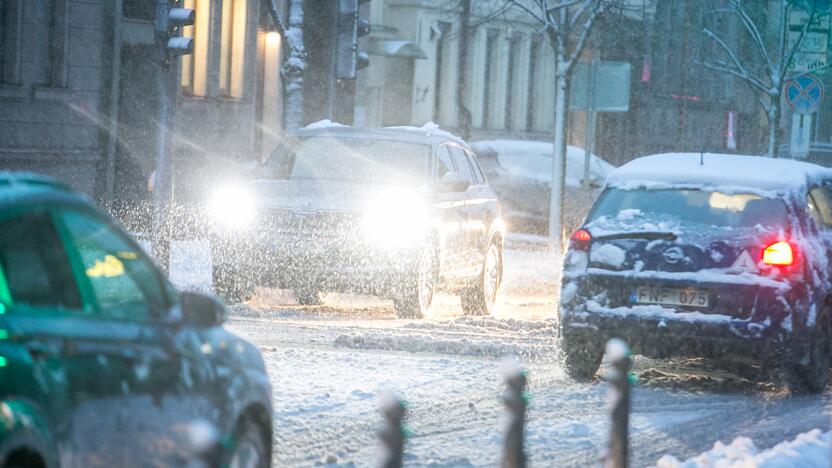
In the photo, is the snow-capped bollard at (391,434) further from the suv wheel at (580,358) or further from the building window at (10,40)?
the building window at (10,40)

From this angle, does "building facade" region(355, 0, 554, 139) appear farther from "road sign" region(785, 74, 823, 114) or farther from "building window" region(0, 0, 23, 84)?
"building window" region(0, 0, 23, 84)

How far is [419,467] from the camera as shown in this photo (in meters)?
8.01

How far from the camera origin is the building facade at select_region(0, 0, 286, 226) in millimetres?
23312

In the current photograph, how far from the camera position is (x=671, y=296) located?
11.0 meters

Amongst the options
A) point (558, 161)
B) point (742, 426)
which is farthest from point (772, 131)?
point (742, 426)

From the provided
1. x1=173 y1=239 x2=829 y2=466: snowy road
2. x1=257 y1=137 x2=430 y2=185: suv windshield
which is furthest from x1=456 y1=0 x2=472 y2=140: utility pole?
x1=173 y1=239 x2=829 y2=466: snowy road

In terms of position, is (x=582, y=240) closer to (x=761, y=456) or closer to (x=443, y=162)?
(x=761, y=456)

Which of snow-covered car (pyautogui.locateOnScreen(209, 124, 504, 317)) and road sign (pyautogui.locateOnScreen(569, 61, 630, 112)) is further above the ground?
road sign (pyautogui.locateOnScreen(569, 61, 630, 112))

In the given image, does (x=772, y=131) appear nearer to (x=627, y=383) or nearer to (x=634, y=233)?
(x=634, y=233)

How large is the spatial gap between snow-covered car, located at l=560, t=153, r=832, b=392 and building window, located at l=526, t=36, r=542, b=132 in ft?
132

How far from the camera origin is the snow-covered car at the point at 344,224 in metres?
15.1

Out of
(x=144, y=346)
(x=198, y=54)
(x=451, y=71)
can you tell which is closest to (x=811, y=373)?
(x=144, y=346)

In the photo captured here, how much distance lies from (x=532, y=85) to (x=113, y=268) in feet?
154

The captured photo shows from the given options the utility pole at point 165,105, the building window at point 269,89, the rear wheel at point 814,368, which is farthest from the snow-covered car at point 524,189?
the rear wheel at point 814,368
